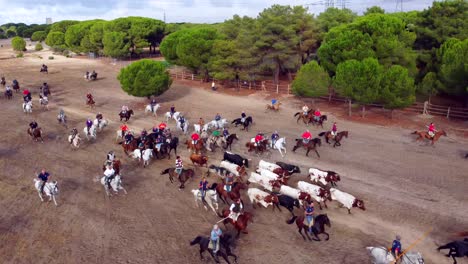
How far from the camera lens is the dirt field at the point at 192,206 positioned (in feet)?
41.4

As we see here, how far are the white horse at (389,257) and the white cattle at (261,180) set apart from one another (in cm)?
587

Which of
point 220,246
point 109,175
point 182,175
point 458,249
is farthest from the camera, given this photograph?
point 182,175

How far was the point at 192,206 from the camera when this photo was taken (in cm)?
1572

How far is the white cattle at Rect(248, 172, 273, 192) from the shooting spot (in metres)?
16.4

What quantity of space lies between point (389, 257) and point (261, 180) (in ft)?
23.2

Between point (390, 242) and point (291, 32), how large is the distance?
32.6m

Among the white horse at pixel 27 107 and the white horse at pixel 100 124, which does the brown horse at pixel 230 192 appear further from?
the white horse at pixel 27 107

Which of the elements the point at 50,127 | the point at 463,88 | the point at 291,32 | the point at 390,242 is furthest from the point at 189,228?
the point at 291,32

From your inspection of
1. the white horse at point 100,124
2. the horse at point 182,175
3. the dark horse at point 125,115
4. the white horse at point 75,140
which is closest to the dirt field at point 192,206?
the horse at point 182,175

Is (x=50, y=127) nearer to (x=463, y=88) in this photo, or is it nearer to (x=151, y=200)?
(x=151, y=200)

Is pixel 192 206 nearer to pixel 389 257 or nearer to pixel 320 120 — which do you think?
pixel 389 257

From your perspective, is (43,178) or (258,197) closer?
(258,197)

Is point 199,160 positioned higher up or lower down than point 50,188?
higher up

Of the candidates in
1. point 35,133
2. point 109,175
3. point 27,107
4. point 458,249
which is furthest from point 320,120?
point 27,107
